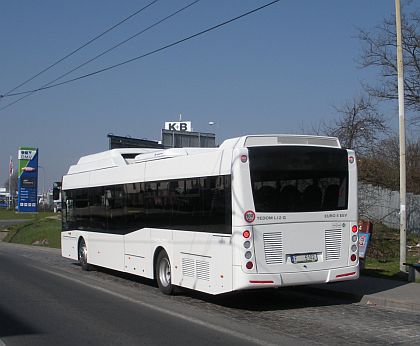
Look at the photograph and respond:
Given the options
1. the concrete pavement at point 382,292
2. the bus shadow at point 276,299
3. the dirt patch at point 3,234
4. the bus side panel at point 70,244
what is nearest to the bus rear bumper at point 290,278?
the concrete pavement at point 382,292

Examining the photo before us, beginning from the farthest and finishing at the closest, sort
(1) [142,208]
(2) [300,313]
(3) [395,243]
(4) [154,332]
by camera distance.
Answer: (3) [395,243] < (1) [142,208] < (2) [300,313] < (4) [154,332]

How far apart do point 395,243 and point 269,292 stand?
29.9 feet

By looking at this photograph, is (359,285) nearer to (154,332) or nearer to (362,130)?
(154,332)

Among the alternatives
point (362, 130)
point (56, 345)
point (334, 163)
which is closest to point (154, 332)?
point (56, 345)

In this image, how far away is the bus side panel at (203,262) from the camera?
1055 cm

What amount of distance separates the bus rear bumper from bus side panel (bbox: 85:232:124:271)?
589 centimetres

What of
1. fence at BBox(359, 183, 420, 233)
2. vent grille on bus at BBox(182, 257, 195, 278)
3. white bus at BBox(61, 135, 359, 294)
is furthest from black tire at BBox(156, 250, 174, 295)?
fence at BBox(359, 183, 420, 233)

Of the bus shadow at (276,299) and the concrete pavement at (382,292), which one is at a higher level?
the concrete pavement at (382,292)

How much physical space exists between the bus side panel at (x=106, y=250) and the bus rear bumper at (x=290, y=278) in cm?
589

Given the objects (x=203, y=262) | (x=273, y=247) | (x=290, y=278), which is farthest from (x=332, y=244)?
(x=203, y=262)

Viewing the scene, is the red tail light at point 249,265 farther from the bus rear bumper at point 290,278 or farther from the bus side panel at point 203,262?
the bus side panel at point 203,262

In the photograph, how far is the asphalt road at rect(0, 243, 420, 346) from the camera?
835 cm

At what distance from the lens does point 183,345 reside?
312 inches

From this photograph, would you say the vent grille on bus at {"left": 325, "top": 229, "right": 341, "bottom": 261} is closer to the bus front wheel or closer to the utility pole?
the utility pole
